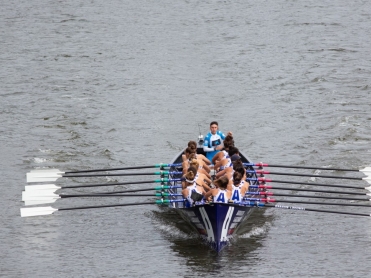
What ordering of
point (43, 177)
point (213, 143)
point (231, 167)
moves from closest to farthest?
point (231, 167) < point (43, 177) < point (213, 143)

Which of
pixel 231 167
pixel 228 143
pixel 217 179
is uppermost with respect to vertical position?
pixel 228 143

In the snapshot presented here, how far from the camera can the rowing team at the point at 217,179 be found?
1995cm

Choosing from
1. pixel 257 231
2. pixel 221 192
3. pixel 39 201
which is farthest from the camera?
pixel 39 201

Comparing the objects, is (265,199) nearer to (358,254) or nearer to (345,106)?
(358,254)

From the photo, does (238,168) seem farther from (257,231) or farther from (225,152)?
(257,231)

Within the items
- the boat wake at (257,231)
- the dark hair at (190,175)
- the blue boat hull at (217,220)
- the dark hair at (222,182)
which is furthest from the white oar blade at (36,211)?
the boat wake at (257,231)

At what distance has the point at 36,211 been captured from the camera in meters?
21.6

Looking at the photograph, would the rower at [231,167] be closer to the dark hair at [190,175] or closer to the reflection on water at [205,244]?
the dark hair at [190,175]

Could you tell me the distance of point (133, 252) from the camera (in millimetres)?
20703

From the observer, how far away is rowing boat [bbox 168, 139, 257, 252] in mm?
19547

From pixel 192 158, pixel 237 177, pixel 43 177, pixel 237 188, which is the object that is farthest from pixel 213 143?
pixel 43 177

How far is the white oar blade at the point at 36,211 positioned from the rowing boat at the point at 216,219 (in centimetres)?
303

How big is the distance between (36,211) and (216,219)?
487 cm

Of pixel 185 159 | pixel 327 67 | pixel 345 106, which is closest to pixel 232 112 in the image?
pixel 345 106
